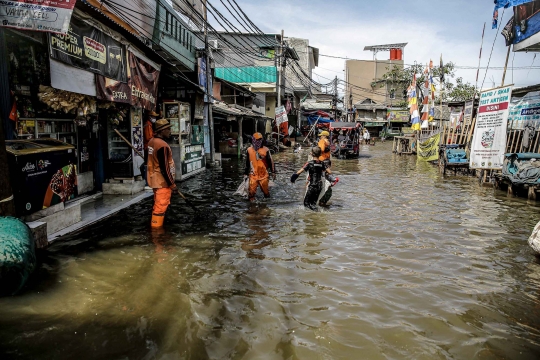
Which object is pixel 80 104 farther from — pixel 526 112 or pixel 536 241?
pixel 526 112

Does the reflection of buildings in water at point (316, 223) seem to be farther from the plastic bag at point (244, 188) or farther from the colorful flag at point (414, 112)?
the colorful flag at point (414, 112)

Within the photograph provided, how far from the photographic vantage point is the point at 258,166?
908 centimetres

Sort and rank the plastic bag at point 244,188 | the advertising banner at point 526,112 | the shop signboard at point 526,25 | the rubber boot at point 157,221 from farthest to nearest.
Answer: the advertising banner at point 526,112
the shop signboard at point 526,25
the plastic bag at point 244,188
the rubber boot at point 157,221

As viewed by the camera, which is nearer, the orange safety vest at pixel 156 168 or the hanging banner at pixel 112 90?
the orange safety vest at pixel 156 168

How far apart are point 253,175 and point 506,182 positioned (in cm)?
767

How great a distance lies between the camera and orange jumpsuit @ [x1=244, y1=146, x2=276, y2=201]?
29.5 ft

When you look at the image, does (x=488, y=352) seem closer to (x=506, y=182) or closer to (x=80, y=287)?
(x=80, y=287)

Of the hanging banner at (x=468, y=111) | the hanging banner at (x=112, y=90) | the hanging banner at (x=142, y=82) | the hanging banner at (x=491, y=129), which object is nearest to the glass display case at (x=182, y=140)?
the hanging banner at (x=142, y=82)

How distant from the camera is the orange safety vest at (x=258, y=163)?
29.5ft

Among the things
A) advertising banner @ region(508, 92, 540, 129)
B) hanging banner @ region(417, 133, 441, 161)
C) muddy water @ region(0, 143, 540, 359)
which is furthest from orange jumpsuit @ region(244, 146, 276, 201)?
hanging banner @ region(417, 133, 441, 161)

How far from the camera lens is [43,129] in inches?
298

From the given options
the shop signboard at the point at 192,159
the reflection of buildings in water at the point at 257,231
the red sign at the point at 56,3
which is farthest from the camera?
the shop signboard at the point at 192,159

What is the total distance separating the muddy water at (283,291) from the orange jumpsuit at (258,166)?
135 centimetres

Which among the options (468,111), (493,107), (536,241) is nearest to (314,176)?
(536,241)
